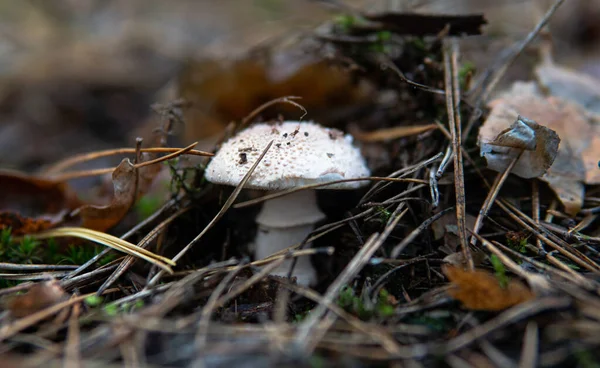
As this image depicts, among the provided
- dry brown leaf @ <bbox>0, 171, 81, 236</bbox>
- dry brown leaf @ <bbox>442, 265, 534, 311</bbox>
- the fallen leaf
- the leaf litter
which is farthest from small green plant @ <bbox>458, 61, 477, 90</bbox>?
dry brown leaf @ <bbox>0, 171, 81, 236</bbox>

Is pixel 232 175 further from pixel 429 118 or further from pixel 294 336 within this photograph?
pixel 429 118

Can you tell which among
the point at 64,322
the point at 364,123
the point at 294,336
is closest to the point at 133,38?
the point at 364,123

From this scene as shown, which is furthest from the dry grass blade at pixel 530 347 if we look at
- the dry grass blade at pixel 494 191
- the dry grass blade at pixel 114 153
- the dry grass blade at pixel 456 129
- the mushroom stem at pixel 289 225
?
the dry grass blade at pixel 114 153

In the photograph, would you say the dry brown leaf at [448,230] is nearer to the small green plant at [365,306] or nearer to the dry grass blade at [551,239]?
the dry grass blade at [551,239]

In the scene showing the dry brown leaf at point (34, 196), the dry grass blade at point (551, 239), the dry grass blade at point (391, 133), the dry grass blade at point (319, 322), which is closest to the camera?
the dry grass blade at point (319, 322)

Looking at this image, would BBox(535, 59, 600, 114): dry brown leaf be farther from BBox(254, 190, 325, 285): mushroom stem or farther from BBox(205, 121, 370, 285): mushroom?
BBox(254, 190, 325, 285): mushroom stem
